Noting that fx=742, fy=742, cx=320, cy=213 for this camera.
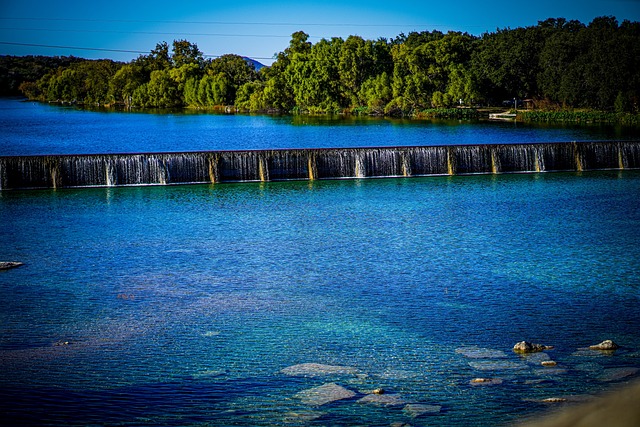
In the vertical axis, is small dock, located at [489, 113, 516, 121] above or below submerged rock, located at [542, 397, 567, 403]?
above

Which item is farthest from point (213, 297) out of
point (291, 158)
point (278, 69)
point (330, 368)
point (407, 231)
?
point (278, 69)

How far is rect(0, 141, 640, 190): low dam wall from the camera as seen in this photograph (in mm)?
25297

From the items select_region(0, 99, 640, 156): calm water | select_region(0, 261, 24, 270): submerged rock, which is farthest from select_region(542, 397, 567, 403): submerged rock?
select_region(0, 99, 640, 156): calm water

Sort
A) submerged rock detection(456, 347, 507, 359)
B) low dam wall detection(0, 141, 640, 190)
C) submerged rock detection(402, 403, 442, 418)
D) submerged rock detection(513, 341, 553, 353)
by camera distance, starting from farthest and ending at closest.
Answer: low dam wall detection(0, 141, 640, 190) < submerged rock detection(513, 341, 553, 353) < submerged rock detection(456, 347, 507, 359) < submerged rock detection(402, 403, 442, 418)

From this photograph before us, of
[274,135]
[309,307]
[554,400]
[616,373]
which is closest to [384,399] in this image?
[554,400]

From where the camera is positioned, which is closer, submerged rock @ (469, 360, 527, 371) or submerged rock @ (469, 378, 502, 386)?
submerged rock @ (469, 378, 502, 386)

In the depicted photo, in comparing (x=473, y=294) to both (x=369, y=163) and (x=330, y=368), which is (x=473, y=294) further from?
(x=369, y=163)

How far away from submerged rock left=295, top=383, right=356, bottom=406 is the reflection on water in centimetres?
3

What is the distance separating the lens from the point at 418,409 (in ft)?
25.2

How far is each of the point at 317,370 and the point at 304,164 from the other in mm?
18525

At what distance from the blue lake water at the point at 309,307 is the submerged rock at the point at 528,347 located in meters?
0.16

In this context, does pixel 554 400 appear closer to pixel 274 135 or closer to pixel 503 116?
pixel 274 135

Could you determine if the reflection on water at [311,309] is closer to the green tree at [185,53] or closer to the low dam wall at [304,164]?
the low dam wall at [304,164]

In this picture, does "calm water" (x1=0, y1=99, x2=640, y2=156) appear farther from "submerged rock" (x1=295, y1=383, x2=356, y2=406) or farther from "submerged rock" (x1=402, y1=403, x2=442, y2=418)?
"submerged rock" (x1=402, y1=403, x2=442, y2=418)
